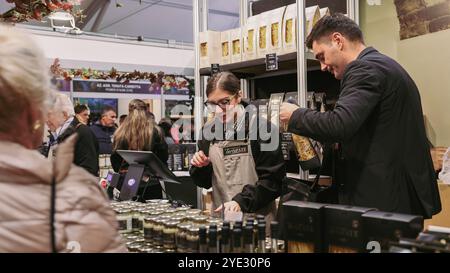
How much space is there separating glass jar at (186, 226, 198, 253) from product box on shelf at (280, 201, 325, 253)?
10.4 inches

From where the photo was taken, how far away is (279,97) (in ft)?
12.6

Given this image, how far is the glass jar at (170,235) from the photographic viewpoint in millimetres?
1556

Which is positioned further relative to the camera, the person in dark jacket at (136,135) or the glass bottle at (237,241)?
the person in dark jacket at (136,135)

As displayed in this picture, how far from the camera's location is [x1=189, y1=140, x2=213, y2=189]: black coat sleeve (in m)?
2.78

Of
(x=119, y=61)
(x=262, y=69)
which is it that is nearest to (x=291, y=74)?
(x=262, y=69)

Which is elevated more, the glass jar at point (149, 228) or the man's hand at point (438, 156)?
the man's hand at point (438, 156)

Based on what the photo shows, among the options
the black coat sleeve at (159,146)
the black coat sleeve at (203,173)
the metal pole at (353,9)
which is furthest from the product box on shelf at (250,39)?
the black coat sleeve at (159,146)

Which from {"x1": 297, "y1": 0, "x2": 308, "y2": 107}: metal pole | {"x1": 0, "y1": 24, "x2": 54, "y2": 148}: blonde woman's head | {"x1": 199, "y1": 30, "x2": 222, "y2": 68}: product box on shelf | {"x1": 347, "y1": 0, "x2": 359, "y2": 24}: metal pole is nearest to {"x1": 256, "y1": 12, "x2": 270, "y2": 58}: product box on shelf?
{"x1": 297, "y1": 0, "x2": 308, "y2": 107}: metal pole

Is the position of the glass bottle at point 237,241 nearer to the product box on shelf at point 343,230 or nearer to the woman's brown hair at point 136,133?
the product box on shelf at point 343,230

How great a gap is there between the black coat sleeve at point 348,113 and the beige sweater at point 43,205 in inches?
41.7

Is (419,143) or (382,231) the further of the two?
(419,143)

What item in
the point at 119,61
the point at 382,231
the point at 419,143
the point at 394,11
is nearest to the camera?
the point at 382,231
